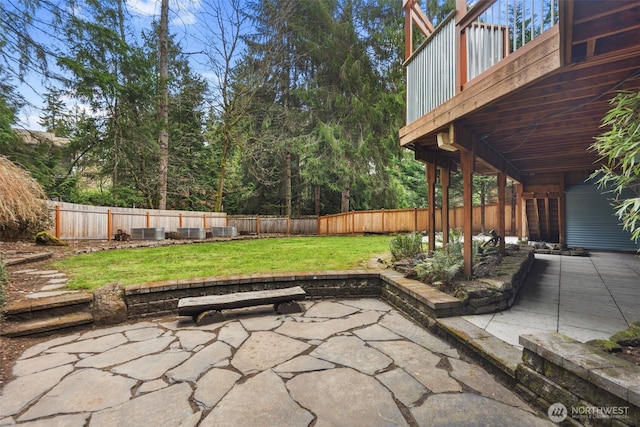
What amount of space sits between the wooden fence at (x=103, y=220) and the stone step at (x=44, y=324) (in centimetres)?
695

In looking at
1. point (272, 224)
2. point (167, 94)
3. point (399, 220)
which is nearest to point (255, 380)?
point (399, 220)

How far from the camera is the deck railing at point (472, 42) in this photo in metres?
2.61

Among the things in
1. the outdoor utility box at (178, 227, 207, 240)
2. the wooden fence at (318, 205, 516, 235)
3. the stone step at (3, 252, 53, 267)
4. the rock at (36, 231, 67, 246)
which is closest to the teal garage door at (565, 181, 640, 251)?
the wooden fence at (318, 205, 516, 235)

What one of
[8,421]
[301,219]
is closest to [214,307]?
[8,421]

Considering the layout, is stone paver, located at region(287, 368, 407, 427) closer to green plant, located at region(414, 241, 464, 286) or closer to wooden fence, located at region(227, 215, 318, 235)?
green plant, located at region(414, 241, 464, 286)

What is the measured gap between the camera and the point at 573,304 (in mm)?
3350

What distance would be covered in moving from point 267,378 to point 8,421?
1.43 meters

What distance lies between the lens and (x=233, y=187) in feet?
58.0

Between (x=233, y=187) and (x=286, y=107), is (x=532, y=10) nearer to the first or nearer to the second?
(x=286, y=107)

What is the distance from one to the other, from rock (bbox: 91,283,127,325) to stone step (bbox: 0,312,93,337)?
91 mm

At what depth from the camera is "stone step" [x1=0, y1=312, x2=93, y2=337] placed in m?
2.71

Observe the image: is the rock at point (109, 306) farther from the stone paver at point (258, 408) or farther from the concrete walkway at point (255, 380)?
the stone paver at point (258, 408)

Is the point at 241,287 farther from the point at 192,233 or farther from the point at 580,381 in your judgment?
the point at 192,233

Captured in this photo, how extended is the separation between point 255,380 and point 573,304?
3.67 metres
